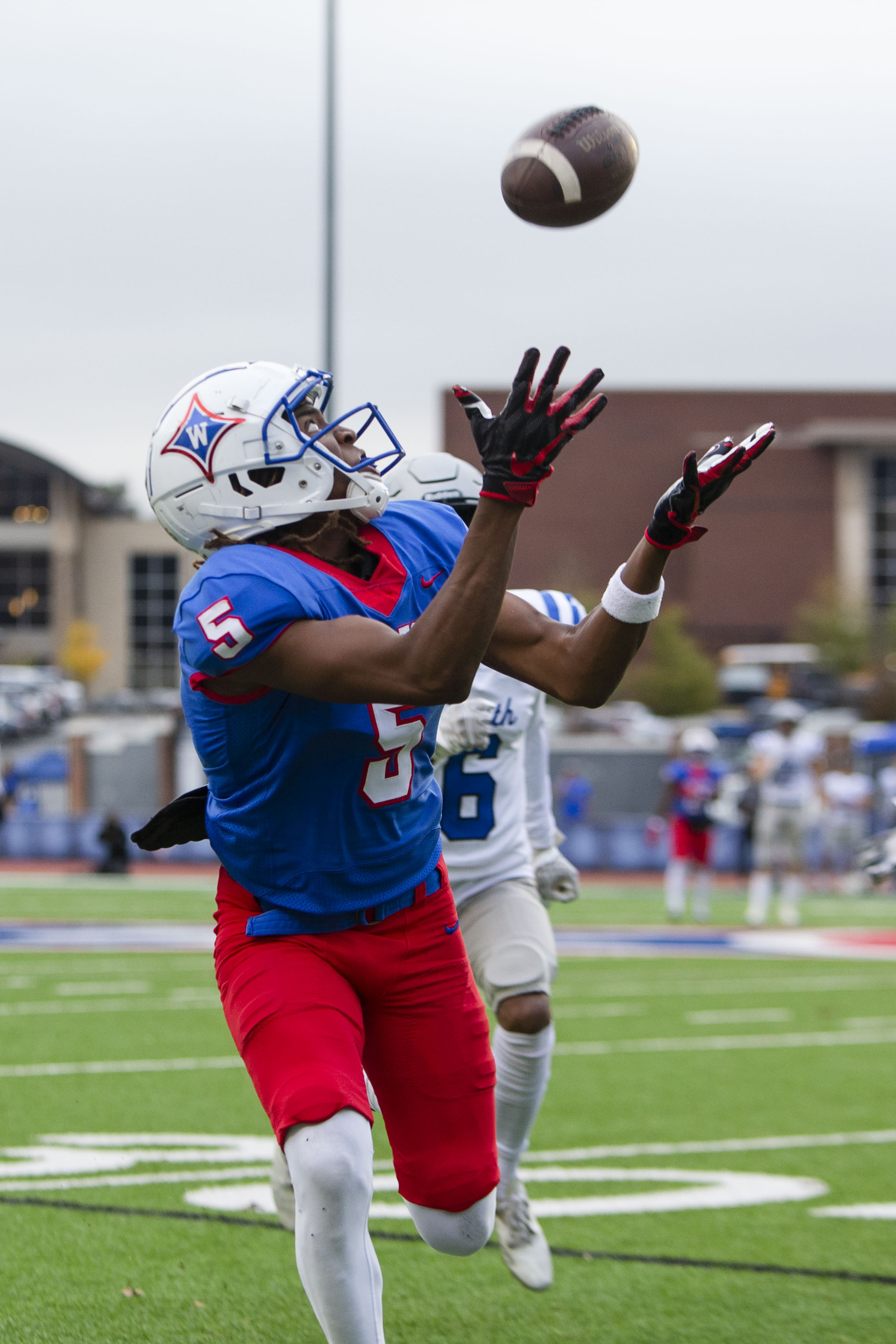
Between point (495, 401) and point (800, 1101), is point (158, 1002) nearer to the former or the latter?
point (800, 1101)

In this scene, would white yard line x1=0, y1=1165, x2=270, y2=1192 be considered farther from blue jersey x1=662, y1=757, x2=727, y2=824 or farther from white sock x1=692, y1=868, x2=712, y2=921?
white sock x1=692, y1=868, x2=712, y2=921

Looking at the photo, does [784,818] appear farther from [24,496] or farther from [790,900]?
[24,496]

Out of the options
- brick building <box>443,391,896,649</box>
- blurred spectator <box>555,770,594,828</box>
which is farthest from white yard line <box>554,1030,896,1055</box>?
brick building <box>443,391,896,649</box>

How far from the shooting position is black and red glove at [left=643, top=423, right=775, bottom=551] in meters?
2.84

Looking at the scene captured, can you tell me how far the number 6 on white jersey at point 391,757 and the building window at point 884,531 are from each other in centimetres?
4979

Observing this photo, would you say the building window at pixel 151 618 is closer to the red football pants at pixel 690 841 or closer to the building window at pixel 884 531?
the building window at pixel 884 531

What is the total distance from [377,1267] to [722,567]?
50.9 meters

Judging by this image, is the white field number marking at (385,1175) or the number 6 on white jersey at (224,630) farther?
the white field number marking at (385,1175)

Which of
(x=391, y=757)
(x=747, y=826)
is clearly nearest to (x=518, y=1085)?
(x=391, y=757)

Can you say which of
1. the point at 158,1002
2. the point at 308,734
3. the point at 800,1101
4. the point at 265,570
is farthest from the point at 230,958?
the point at 158,1002

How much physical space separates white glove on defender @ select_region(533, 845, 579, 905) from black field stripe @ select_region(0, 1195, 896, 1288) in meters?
0.99

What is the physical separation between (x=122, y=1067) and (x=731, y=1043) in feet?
9.86

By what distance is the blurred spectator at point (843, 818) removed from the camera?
65.9 ft

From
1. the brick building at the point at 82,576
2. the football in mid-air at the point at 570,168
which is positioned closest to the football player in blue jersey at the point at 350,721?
the football in mid-air at the point at 570,168
